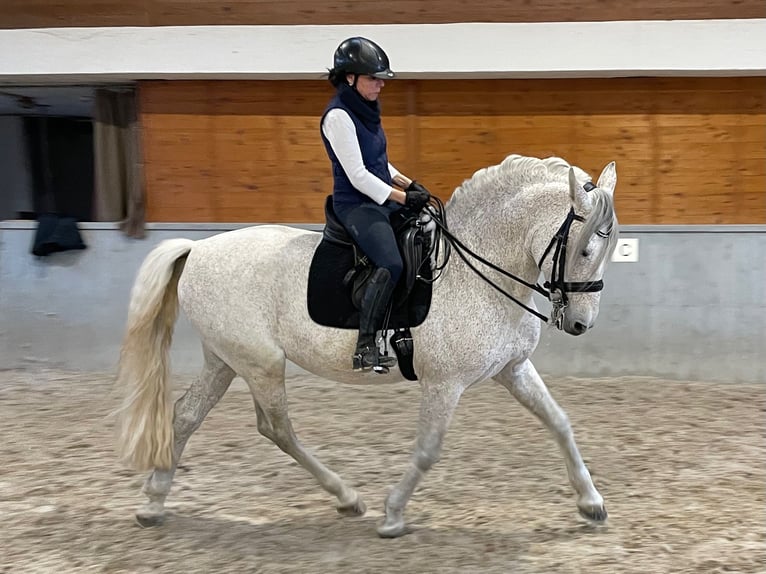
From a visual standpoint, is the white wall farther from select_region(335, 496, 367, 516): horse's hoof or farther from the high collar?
select_region(335, 496, 367, 516): horse's hoof

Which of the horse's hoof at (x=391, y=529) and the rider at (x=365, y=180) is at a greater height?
the rider at (x=365, y=180)

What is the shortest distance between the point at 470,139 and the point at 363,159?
3.30m

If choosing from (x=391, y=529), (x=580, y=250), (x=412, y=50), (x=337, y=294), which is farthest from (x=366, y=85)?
(x=412, y=50)

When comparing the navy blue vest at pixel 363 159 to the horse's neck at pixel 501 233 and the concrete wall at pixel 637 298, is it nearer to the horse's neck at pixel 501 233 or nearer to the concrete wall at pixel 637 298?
the horse's neck at pixel 501 233

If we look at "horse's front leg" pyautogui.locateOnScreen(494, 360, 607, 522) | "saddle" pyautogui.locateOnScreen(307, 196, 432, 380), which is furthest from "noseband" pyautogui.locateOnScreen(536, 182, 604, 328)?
"saddle" pyautogui.locateOnScreen(307, 196, 432, 380)

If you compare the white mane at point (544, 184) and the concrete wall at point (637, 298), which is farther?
the concrete wall at point (637, 298)

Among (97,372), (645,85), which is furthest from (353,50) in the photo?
(97,372)

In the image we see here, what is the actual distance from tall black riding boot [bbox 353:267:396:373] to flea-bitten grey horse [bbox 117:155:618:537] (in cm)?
14

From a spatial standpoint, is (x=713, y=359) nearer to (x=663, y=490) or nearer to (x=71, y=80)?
(x=663, y=490)

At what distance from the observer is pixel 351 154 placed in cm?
307

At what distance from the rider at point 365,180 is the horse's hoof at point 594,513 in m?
1.16

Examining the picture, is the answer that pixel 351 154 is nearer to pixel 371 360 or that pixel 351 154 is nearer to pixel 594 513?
pixel 371 360

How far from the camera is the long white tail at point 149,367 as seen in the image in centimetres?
343

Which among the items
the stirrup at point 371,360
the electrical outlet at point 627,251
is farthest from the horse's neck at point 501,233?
the electrical outlet at point 627,251
